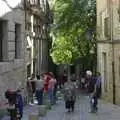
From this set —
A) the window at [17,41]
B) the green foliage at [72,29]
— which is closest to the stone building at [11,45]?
the window at [17,41]

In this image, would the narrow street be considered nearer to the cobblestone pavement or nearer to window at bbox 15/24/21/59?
the cobblestone pavement

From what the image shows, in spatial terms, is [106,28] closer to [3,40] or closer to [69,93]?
[69,93]

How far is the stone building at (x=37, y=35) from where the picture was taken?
106 ft

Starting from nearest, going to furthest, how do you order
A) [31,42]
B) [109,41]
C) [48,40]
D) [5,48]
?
[5,48] → [109,41] → [31,42] → [48,40]

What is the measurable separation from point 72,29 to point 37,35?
17.3ft

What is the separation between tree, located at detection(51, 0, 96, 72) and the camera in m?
40.2

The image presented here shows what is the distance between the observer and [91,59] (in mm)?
42719

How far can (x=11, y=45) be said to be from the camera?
2192cm

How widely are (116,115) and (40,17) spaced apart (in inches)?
755

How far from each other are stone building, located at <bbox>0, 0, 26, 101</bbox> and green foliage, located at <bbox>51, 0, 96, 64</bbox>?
15801mm

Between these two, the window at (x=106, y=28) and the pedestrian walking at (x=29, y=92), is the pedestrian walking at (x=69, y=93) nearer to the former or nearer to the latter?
the pedestrian walking at (x=29, y=92)

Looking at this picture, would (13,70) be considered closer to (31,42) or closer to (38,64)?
(31,42)

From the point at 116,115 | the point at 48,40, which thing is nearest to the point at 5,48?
the point at 116,115

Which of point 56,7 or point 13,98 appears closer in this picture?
point 13,98
